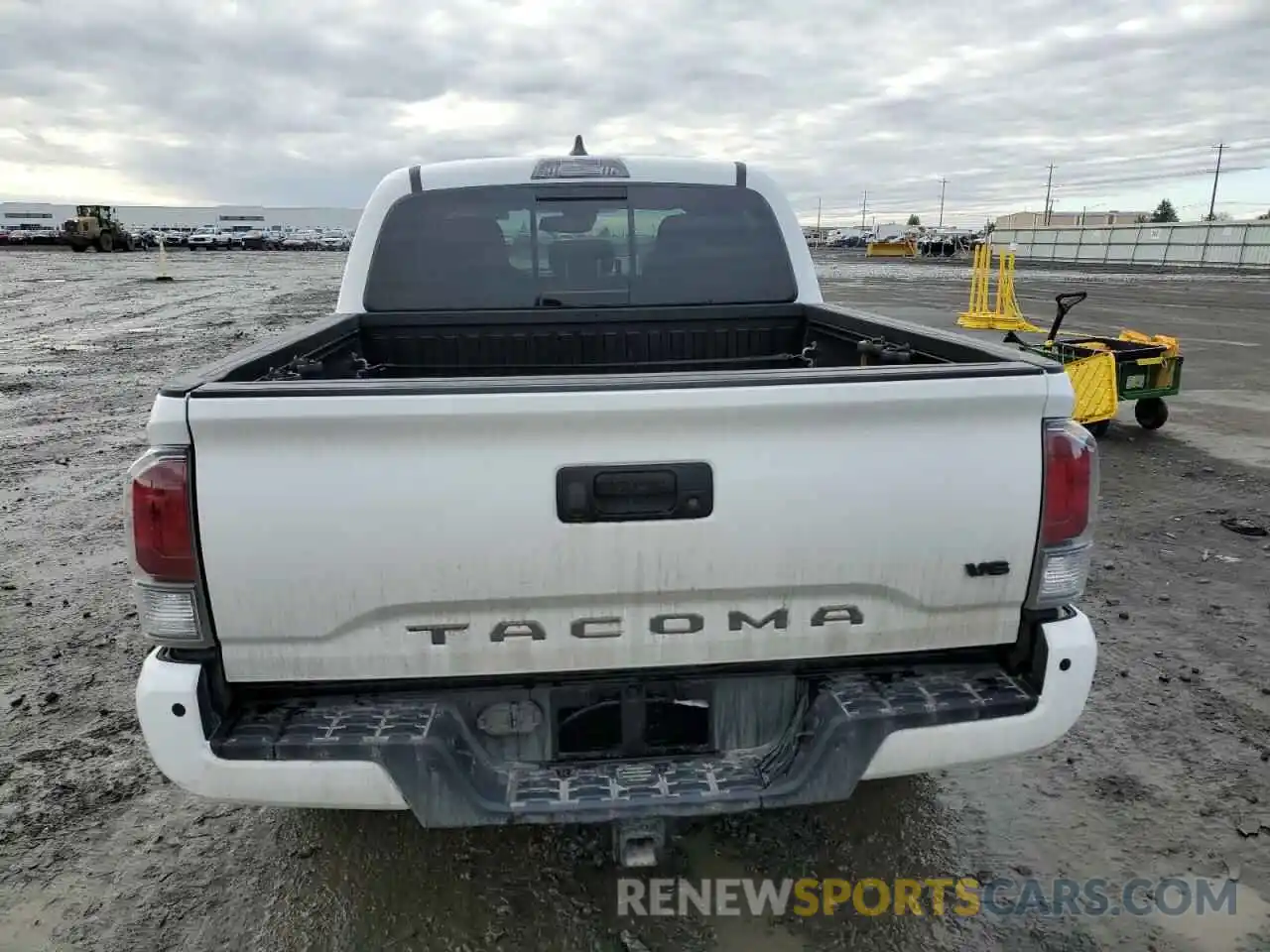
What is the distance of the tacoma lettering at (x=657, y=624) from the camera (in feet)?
7.25

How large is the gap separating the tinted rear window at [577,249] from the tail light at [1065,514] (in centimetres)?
234

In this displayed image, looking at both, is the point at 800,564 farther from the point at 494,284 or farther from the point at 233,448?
the point at 494,284

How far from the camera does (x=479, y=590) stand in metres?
2.16

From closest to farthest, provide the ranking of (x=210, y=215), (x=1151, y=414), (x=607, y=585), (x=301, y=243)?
(x=607, y=585), (x=1151, y=414), (x=301, y=243), (x=210, y=215)

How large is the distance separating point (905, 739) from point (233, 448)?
1.78 metres

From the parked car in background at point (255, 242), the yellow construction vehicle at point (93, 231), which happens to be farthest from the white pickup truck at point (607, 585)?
the parked car in background at point (255, 242)

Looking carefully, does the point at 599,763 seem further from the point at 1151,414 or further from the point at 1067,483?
the point at 1151,414

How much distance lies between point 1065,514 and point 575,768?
143 cm

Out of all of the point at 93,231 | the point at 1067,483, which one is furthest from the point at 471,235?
the point at 93,231

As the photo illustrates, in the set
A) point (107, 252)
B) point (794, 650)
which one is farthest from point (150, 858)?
point (107, 252)

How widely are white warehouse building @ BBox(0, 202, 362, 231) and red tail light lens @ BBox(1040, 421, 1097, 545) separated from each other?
118892 mm

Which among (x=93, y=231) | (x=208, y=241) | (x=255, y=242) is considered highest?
(x=93, y=231)

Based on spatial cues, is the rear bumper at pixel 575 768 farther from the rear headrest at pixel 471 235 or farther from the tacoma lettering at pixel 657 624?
the rear headrest at pixel 471 235

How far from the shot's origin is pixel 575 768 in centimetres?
236
